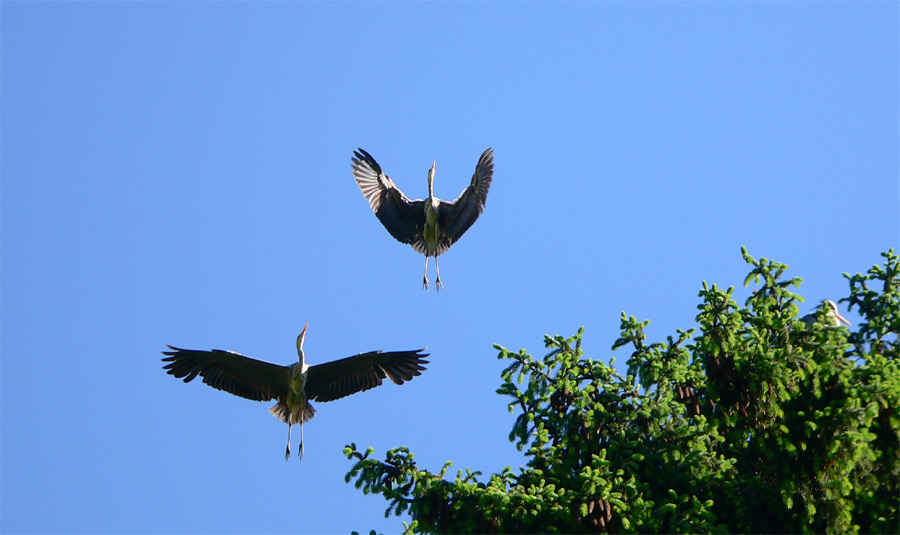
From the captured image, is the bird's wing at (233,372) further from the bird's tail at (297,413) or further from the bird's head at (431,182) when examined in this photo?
the bird's head at (431,182)

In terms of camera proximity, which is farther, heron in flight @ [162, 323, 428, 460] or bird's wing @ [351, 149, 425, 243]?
bird's wing @ [351, 149, 425, 243]

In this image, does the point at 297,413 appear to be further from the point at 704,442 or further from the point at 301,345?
the point at 704,442

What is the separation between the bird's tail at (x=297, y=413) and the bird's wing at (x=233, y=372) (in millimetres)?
162

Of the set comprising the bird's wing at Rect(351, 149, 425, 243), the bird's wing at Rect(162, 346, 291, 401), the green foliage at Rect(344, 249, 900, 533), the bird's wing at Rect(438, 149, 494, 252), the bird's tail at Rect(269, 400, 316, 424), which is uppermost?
the bird's wing at Rect(351, 149, 425, 243)

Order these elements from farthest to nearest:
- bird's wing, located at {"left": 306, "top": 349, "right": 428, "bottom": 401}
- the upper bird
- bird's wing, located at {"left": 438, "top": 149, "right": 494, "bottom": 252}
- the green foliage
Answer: the upper bird < bird's wing, located at {"left": 438, "top": 149, "right": 494, "bottom": 252} < bird's wing, located at {"left": 306, "top": 349, "right": 428, "bottom": 401} < the green foliage

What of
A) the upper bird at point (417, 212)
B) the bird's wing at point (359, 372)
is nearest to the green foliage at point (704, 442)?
the bird's wing at point (359, 372)

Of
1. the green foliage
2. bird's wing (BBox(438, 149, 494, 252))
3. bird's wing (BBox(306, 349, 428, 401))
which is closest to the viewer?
the green foliage

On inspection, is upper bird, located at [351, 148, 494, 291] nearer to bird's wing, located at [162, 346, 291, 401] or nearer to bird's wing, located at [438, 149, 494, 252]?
bird's wing, located at [438, 149, 494, 252]

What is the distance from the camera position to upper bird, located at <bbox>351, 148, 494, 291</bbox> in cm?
1458

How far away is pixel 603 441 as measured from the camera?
967cm

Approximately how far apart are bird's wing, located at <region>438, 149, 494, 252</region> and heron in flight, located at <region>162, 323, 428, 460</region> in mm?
2252

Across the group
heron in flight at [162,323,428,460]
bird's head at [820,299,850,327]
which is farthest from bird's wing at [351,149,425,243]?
bird's head at [820,299,850,327]

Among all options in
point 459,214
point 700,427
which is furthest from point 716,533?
point 459,214

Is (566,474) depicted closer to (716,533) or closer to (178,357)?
(716,533)
